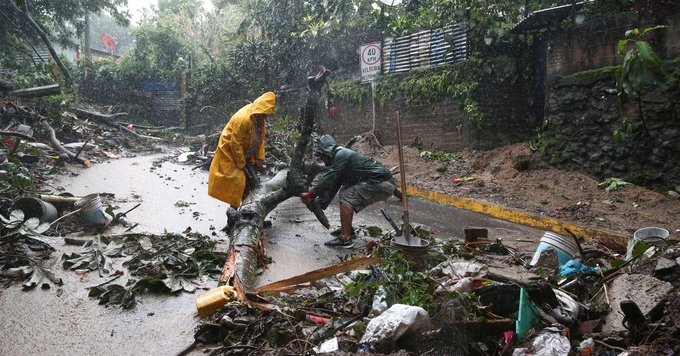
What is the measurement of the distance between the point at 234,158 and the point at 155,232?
1.39 m

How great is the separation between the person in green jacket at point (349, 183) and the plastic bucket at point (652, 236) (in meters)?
2.67

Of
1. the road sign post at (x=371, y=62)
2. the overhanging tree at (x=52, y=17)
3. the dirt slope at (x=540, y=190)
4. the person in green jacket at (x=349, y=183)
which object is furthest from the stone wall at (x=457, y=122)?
the overhanging tree at (x=52, y=17)

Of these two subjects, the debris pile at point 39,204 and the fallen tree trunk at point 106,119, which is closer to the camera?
the debris pile at point 39,204

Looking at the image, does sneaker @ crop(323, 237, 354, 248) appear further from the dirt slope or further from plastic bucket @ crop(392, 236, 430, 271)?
the dirt slope

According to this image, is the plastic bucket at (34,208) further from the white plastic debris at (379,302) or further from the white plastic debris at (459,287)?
the white plastic debris at (459,287)

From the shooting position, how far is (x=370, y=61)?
10875 millimetres

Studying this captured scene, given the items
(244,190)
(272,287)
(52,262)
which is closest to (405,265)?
(272,287)

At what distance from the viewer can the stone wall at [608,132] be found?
6.12 meters

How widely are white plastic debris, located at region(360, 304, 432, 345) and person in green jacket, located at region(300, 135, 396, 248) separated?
2678 millimetres

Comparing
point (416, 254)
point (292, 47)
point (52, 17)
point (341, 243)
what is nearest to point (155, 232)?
point (341, 243)

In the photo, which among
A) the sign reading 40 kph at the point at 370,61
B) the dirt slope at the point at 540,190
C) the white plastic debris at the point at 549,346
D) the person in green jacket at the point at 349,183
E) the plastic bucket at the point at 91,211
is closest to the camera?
the white plastic debris at the point at 549,346

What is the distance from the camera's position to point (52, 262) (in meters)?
4.21

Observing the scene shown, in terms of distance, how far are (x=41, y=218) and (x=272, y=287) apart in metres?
3.60

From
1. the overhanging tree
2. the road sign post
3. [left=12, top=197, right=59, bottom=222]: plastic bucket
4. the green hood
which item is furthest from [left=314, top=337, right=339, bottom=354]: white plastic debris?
the overhanging tree
